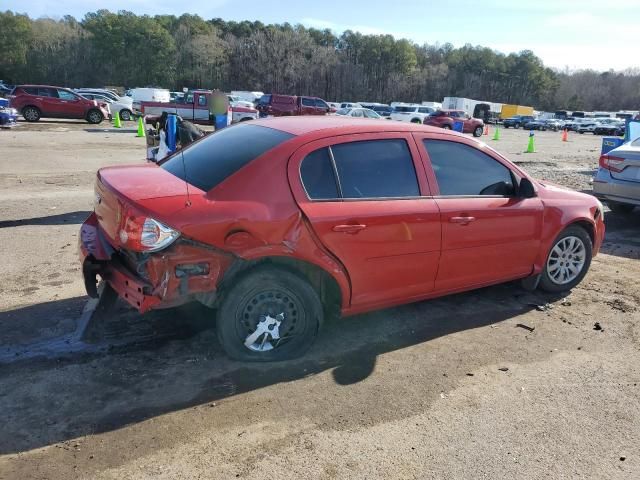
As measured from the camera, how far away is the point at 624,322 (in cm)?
474

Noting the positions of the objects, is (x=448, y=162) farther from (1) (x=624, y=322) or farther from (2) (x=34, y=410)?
(2) (x=34, y=410)

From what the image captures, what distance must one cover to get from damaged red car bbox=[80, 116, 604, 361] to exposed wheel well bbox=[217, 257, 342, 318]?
0.04 ft

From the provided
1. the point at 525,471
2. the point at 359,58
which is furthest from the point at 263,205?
the point at 359,58

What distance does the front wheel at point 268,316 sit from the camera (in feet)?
11.6

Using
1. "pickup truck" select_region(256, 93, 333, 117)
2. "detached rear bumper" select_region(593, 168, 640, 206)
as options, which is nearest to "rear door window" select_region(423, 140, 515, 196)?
"detached rear bumper" select_region(593, 168, 640, 206)

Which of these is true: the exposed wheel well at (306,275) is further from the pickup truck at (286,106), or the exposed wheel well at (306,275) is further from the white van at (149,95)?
the white van at (149,95)

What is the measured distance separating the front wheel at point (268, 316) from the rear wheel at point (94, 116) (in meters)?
26.3

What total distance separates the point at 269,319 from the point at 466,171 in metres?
2.09

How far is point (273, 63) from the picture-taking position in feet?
297

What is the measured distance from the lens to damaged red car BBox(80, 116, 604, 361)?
11.0ft

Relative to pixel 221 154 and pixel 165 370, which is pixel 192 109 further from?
pixel 165 370

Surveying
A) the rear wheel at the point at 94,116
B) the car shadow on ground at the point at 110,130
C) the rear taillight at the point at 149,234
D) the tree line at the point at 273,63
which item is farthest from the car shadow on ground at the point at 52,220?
the tree line at the point at 273,63

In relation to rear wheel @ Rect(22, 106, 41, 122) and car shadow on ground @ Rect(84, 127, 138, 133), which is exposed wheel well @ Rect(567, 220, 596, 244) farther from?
rear wheel @ Rect(22, 106, 41, 122)

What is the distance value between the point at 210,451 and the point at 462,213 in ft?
8.56
